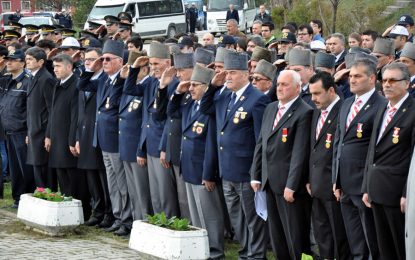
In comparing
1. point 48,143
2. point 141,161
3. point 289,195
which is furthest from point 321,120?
point 48,143

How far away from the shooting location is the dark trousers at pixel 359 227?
857 centimetres

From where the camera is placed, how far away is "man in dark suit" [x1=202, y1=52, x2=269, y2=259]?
32.3 ft

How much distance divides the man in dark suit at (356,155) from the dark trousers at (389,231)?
0.20 m

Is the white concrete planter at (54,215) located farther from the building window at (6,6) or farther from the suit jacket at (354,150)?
the building window at (6,6)

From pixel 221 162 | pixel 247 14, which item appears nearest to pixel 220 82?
pixel 221 162

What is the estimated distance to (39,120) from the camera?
13180 mm

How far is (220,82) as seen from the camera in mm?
10180

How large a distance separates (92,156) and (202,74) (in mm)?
2523

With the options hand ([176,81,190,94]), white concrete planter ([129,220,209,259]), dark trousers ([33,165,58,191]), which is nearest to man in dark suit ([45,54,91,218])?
dark trousers ([33,165,58,191])

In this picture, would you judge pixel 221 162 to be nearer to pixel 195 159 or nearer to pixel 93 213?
pixel 195 159

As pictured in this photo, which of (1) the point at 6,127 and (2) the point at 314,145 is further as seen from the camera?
(1) the point at 6,127

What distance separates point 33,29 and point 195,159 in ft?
35.2

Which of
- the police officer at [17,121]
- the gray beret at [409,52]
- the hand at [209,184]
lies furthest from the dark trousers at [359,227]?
the police officer at [17,121]

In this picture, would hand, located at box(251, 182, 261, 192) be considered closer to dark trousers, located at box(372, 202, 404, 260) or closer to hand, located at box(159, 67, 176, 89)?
dark trousers, located at box(372, 202, 404, 260)
